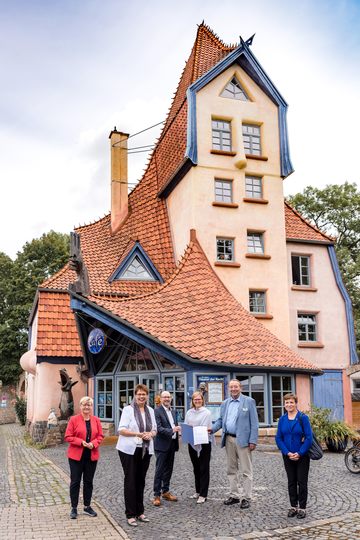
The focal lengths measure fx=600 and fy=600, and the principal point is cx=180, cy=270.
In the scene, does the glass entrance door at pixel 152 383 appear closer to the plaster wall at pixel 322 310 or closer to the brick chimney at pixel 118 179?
the plaster wall at pixel 322 310

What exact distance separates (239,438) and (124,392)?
1177cm

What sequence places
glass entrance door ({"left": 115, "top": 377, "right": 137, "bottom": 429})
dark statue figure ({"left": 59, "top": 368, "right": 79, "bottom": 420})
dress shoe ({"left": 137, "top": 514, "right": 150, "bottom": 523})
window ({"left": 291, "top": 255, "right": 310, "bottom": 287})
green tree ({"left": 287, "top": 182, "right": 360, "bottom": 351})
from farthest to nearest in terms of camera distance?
green tree ({"left": 287, "top": 182, "right": 360, "bottom": 351}), window ({"left": 291, "top": 255, "right": 310, "bottom": 287}), dark statue figure ({"left": 59, "top": 368, "right": 79, "bottom": 420}), glass entrance door ({"left": 115, "top": 377, "right": 137, "bottom": 429}), dress shoe ({"left": 137, "top": 514, "right": 150, "bottom": 523})

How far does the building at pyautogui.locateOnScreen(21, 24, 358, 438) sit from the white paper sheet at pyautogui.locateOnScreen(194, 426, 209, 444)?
8658 mm

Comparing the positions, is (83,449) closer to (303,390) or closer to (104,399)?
(303,390)

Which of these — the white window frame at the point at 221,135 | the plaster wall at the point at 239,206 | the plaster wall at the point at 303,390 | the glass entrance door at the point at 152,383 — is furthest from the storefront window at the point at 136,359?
the white window frame at the point at 221,135

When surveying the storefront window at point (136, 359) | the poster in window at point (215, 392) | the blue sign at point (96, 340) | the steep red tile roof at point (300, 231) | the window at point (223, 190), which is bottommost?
the poster in window at point (215, 392)

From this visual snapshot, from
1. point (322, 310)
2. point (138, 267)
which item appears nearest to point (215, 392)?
point (138, 267)

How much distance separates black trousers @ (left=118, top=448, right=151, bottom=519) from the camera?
25.3 ft

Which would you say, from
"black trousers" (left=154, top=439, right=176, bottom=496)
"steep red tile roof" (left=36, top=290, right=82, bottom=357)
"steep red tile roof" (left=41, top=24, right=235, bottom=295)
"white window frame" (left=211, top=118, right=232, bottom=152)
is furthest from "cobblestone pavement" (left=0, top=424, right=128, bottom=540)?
"white window frame" (left=211, top=118, right=232, bottom=152)

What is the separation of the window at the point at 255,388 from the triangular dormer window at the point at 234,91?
11.6m

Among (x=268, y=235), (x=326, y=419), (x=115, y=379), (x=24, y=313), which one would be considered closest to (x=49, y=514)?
(x=326, y=419)

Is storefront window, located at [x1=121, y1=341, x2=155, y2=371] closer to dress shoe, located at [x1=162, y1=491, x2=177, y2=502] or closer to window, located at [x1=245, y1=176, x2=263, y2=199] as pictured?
window, located at [x1=245, y1=176, x2=263, y2=199]

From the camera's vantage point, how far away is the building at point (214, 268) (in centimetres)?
1847

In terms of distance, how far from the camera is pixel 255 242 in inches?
891
